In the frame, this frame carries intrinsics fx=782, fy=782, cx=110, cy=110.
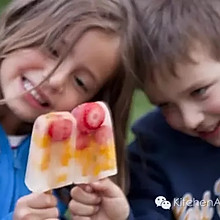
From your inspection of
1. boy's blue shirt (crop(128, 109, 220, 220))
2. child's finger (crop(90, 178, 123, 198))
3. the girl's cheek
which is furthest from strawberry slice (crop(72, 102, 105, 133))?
boy's blue shirt (crop(128, 109, 220, 220))

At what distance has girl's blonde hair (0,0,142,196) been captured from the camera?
5.66ft

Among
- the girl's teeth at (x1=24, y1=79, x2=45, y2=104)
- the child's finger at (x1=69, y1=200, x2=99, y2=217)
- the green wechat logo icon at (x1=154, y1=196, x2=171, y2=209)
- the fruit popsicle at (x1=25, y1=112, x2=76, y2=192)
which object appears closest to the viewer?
the fruit popsicle at (x1=25, y1=112, x2=76, y2=192)

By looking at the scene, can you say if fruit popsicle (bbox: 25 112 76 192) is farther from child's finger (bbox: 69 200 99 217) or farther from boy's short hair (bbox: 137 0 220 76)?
boy's short hair (bbox: 137 0 220 76)

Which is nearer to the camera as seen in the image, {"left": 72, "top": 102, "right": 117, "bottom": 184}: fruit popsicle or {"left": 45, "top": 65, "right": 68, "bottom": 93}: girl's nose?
{"left": 72, "top": 102, "right": 117, "bottom": 184}: fruit popsicle

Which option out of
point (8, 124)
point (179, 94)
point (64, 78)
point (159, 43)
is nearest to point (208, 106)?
point (179, 94)

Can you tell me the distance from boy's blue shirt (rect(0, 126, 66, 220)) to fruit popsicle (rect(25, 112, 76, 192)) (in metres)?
0.28

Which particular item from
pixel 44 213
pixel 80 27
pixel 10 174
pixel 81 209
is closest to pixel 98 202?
pixel 81 209

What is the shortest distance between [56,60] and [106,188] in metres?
0.31

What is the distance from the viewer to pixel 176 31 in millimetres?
1751

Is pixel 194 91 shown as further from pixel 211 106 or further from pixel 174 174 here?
pixel 174 174

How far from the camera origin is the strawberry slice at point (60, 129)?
59.1 inches

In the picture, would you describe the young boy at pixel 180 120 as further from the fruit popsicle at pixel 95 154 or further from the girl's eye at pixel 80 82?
the fruit popsicle at pixel 95 154

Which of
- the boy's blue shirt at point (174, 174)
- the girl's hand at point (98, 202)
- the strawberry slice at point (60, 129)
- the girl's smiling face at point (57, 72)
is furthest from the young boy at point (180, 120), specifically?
the strawberry slice at point (60, 129)

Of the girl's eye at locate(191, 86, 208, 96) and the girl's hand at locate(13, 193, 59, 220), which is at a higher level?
the girl's hand at locate(13, 193, 59, 220)
